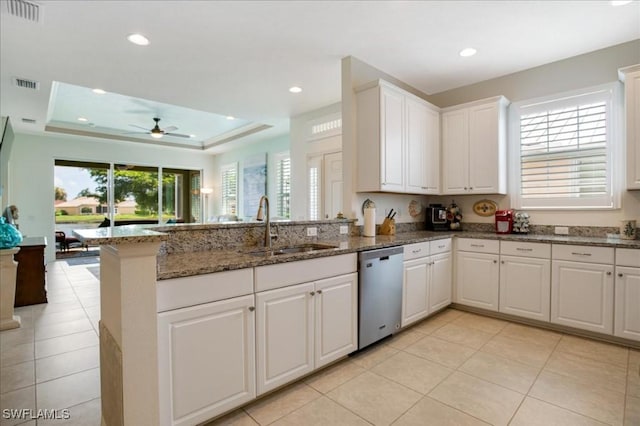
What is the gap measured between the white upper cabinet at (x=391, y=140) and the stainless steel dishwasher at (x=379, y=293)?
0.85 m

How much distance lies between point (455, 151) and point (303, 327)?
305 centimetres

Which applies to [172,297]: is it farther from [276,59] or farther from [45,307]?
[45,307]

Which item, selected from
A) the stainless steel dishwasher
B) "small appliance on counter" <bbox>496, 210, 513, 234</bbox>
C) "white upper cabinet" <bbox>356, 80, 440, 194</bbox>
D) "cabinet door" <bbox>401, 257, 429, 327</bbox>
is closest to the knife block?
"white upper cabinet" <bbox>356, 80, 440, 194</bbox>

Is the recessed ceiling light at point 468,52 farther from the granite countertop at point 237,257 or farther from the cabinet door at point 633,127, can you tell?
the granite countertop at point 237,257

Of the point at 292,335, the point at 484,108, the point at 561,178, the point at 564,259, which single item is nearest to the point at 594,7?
the point at 484,108

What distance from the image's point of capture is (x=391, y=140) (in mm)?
3396

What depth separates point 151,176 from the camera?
8914mm

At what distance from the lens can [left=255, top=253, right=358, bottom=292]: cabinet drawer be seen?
1.97 metres

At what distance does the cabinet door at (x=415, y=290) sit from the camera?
3.07m

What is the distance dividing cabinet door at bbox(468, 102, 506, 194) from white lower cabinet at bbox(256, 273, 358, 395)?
2.27 metres

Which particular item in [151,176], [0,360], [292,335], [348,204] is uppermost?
[151,176]

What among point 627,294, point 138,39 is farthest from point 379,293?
point 138,39

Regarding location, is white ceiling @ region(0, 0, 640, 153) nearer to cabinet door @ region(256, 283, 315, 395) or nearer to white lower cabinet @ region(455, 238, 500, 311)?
white lower cabinet @ region(455, 238, 500, 311)

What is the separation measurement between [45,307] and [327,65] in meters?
4.60
